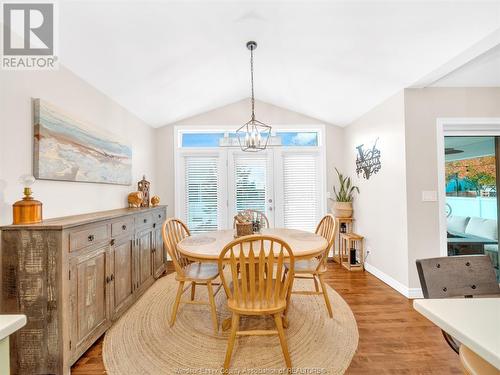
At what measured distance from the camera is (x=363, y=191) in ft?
12.3

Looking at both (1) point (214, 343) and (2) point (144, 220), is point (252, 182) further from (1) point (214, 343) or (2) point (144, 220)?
(1) point (214, 343)

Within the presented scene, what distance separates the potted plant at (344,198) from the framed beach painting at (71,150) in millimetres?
3397

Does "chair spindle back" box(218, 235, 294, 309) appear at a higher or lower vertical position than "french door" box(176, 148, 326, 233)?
lower

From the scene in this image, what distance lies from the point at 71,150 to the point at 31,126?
1.32 ft

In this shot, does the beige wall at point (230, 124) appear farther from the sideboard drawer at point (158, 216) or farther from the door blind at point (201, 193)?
the sideboard drawer at point (158, 216)

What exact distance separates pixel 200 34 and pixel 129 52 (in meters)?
0.73

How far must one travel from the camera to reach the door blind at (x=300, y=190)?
440 centimetres

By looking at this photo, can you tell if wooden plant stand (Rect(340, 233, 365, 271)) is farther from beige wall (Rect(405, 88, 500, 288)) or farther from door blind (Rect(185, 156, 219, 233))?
door blind (Rect(185, 156, 219, 233))

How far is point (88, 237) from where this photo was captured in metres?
1.86

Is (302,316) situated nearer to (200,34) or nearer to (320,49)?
(320,49)

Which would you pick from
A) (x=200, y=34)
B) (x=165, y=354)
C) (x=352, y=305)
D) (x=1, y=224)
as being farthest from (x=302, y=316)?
(x=200, y=34)

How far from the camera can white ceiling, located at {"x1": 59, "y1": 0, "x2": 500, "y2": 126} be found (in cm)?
184

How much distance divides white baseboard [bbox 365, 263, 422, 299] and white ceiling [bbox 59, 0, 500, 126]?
2.41 meters

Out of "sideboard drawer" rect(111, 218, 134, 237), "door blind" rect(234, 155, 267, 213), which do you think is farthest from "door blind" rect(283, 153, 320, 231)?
"sideboard drawer" rect(111, 218, 134, 237)
